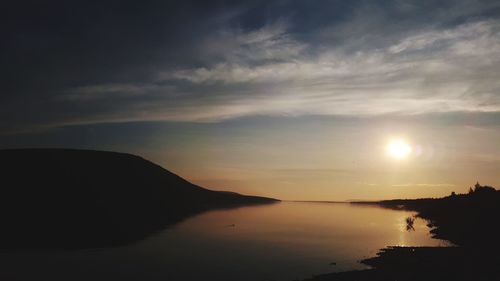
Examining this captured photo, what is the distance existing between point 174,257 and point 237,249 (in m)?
14.7

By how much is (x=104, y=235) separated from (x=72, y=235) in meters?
7.80

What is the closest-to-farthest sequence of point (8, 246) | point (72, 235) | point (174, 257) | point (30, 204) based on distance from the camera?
point (174, 257) → point (8, 246) → point (72, 235) → point (30, 204)

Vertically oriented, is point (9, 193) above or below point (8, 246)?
above

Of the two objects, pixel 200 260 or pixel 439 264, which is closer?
pixel 439 264

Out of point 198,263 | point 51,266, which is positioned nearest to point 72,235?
point 51,266

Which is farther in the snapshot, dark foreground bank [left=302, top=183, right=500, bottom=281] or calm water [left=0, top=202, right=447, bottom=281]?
calm water [left=0, top=202, right=447, bottom=281]

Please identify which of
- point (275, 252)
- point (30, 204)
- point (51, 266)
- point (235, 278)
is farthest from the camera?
point (30, 204)

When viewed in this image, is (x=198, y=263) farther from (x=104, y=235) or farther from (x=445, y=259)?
(x=104, y=235)

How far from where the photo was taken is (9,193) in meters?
190

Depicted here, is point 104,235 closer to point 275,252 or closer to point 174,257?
point 174,257

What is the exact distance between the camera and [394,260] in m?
58.5

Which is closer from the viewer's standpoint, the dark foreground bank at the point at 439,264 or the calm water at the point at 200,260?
the dark foreground bank at the point at 439,264

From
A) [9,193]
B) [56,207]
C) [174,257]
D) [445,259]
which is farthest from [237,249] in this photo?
[9,193]

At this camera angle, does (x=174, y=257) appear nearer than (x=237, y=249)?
Yes
